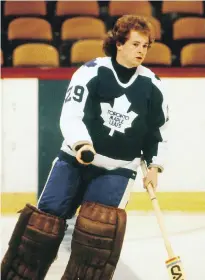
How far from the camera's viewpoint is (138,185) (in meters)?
3.33

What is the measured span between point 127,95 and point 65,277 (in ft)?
2.06

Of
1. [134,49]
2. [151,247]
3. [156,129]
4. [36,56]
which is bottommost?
[151,247]

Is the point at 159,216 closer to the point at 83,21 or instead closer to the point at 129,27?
the point at 129,27

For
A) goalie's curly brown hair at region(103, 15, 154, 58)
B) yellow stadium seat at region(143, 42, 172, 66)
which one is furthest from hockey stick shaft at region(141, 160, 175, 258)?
yellow stadium seat at region(143, 42, 172, 66)

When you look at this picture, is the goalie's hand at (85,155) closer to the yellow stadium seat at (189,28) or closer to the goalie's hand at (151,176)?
the goalie's hand at (151,176)

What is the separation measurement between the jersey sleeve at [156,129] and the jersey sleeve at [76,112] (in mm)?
236

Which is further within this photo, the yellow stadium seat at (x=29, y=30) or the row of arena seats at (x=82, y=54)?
the yellow stadium seat at (x=29, y=30)

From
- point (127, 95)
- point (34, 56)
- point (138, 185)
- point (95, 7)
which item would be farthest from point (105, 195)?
point (95, 7)

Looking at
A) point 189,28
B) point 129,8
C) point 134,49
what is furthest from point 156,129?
point 129,8

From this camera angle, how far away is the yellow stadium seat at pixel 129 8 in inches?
192

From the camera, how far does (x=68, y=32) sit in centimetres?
470

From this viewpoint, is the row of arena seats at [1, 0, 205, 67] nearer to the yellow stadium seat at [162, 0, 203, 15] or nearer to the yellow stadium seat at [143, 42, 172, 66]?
the yellow stadium seat at [162, 0, 203, 15]

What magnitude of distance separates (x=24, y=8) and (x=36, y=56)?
1.03 m

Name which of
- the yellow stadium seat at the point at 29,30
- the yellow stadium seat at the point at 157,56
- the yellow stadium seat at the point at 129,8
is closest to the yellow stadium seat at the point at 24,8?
the yellow stadium seat at the point at 29,30
